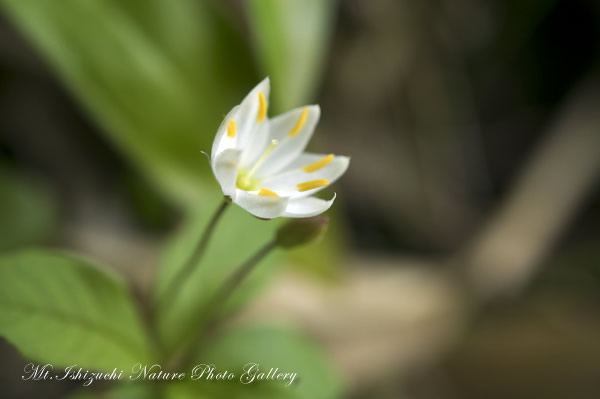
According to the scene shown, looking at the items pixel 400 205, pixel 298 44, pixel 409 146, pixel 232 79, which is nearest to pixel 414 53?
pixel 409 146

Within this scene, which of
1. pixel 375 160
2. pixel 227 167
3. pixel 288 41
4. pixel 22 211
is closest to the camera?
pixel 227 167

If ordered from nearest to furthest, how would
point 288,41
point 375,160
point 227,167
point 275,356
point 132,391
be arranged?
point 227,167, point 132,391, point 275,356, point 288,41, point 375,160

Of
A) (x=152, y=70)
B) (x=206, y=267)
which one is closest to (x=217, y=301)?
(x=206, y=267)

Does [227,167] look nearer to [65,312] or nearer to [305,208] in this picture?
[305,208]

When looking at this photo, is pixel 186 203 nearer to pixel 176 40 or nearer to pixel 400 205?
pixel 176 40

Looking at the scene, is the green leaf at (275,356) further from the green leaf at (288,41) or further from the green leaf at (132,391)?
the green leaf at (288,41)

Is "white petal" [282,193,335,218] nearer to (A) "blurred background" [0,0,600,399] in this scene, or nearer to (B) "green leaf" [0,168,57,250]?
(A) "blurred background" [0,0,600,399]
